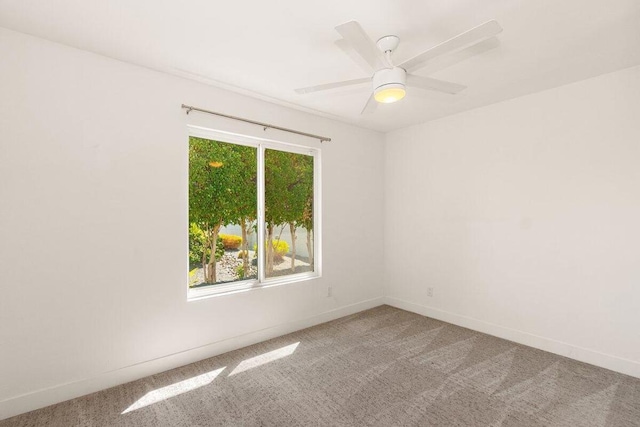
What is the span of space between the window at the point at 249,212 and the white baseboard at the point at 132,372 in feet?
1.64

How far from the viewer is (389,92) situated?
193cm

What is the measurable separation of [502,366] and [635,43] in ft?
8.80

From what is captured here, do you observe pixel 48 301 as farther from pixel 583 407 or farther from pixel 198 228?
pixel 583 407

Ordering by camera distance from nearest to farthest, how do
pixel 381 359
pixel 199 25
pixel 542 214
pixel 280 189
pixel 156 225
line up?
pixel 199 25 < pixel 156 225 < pixel 381 359 < pixel 542 214 < pixel 280 189

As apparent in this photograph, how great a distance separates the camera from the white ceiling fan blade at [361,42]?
57.8 inches

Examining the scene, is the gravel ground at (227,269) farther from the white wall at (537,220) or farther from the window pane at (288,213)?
the white wall at (537,220)

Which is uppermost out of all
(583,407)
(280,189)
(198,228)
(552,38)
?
(552,38)

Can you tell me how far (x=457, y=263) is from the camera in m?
3.69

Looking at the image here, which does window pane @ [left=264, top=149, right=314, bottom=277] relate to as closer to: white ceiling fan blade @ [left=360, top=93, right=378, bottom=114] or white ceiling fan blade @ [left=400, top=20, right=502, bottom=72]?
white ceiling fan blade @ [left=360, top=93, right=378, bottom=114]

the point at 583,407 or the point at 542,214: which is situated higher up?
the point at 542,214

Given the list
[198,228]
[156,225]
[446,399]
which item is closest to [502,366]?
[446,399]

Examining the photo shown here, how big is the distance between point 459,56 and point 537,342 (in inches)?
110

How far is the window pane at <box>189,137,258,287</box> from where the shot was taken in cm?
289

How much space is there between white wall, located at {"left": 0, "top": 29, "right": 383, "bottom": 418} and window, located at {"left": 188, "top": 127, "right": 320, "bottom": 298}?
7.4 inches
